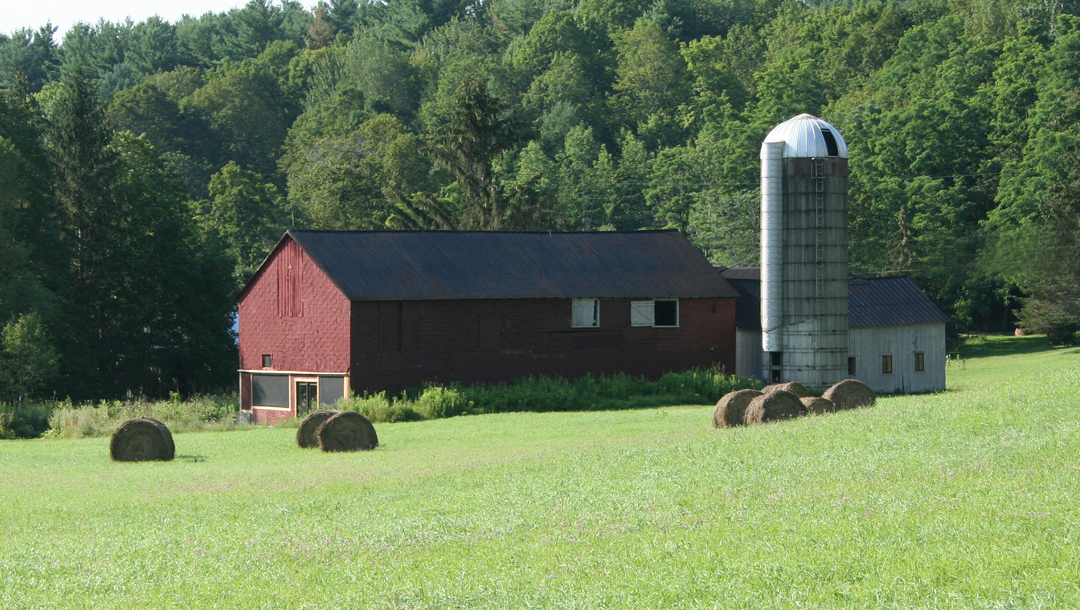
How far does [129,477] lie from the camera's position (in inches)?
931

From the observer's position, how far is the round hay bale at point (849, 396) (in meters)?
31.1

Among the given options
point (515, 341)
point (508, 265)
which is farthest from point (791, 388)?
point (508, 265)

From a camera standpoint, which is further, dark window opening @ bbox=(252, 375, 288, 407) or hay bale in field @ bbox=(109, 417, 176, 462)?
dark window opening @ bbox=(252, 375, 288, 407)

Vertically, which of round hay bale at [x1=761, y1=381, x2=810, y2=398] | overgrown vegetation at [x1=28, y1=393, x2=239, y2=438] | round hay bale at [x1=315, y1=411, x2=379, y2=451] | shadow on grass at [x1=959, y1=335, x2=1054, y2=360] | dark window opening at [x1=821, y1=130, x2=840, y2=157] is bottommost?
overgrown vegetation at [x1=28, y1=393, x2=239, y2=438]

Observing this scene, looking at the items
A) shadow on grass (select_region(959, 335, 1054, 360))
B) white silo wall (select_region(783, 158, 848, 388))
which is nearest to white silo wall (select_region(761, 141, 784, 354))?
white silo wall (select_region(783, 158, 848, 388))

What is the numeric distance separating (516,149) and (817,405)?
90171mm

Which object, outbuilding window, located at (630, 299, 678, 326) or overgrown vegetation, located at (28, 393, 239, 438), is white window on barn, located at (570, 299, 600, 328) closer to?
outbuilding window, located at (630, 299, 678, 326)

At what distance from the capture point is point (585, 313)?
1788 inches

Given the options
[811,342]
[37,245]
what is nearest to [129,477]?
[811,342]

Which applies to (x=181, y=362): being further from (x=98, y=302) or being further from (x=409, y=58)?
(x=409, y=58)

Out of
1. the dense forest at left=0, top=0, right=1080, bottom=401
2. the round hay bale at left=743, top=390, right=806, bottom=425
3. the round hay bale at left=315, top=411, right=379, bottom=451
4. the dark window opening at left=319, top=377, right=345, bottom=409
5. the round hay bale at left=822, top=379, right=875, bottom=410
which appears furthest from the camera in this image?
the dense forest at left=0, top=0, right=1080, bottom=401

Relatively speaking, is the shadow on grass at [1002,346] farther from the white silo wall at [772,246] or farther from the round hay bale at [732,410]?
the round hay bale at [732,410]

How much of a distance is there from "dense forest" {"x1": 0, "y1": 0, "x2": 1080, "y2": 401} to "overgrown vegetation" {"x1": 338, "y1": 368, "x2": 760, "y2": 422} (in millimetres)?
17650

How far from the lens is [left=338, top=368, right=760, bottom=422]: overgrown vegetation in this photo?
38875mm
